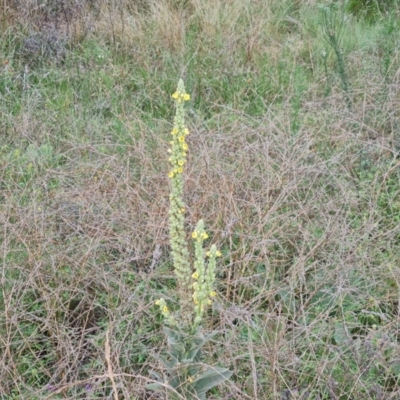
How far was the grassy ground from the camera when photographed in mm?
2162

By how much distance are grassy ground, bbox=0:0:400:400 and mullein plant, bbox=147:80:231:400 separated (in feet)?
0.55

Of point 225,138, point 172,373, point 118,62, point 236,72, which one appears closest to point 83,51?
point 118,62

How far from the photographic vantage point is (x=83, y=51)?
4680 mm

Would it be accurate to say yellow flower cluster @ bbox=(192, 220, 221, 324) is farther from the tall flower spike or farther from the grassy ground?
the grassy ground

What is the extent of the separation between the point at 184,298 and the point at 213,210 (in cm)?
114

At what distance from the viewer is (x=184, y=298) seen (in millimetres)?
1681

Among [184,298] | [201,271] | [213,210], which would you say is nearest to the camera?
[201,271]

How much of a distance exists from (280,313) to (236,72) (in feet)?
7.69

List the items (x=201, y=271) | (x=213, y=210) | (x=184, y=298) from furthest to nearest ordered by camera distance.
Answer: (x=213, y=210)
(x=184, y=298)
(x=201, y=271)

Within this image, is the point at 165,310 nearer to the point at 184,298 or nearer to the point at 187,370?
the point at 184,298

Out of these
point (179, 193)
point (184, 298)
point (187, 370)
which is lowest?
point (187, 370)

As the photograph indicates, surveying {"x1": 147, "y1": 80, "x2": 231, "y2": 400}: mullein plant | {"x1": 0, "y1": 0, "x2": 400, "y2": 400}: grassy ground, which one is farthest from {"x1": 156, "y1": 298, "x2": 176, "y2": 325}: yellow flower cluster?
{"x1": 0, "y1": 0, "x2": 400, "y2": 400}: grassy ground

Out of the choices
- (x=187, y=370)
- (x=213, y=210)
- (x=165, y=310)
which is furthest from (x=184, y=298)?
(x=213, y=210)

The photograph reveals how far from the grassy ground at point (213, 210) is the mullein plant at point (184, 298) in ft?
0.55
